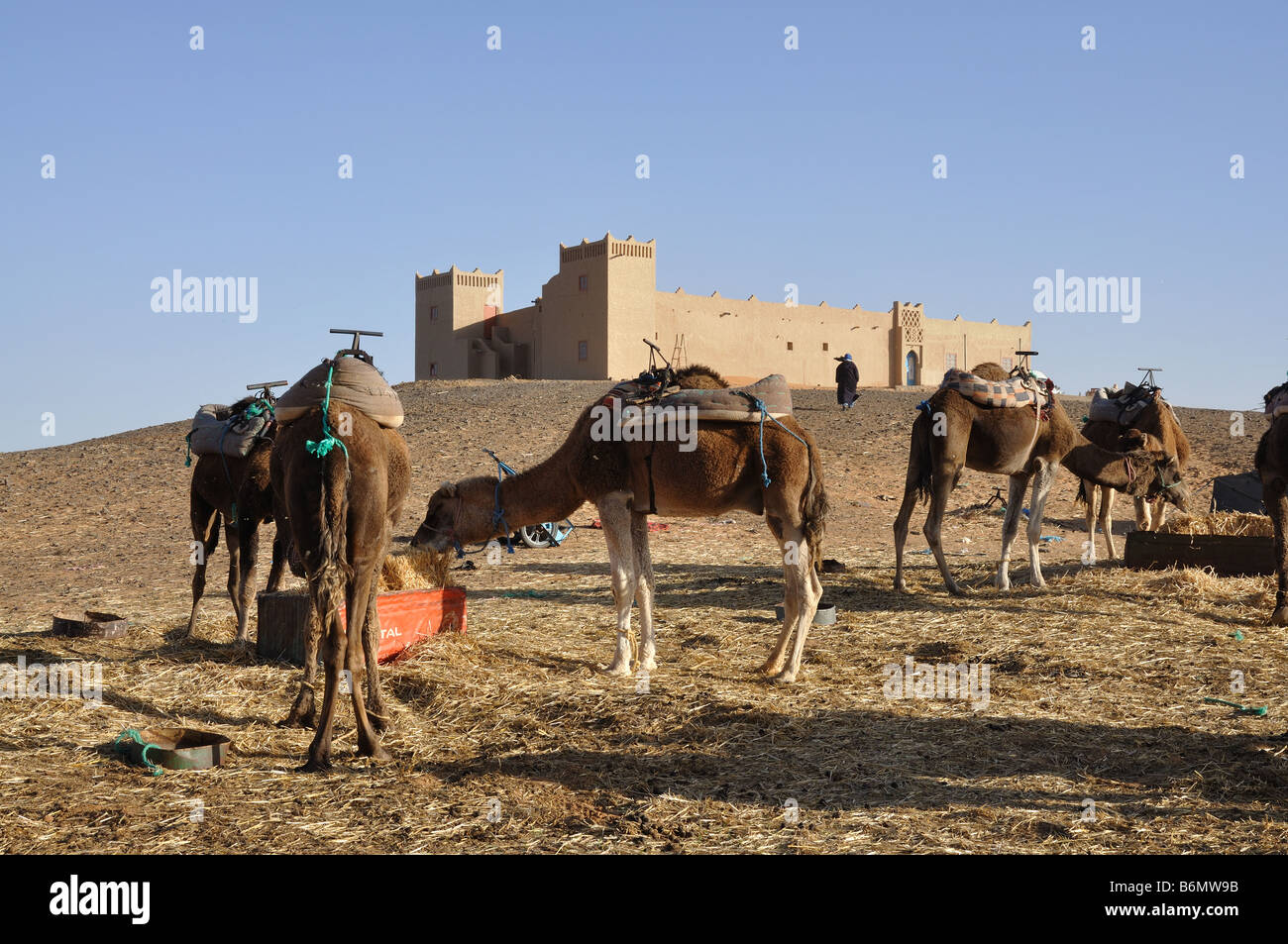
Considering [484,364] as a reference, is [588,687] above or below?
below

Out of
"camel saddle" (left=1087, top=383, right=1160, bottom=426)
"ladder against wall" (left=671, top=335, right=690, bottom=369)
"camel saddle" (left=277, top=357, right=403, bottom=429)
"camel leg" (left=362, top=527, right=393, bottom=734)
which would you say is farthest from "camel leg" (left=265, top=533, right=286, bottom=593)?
"camel saddle" (left=1087, top=383, right=1160, bottom=426)

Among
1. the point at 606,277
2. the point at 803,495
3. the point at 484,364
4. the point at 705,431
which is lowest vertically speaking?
the point at 803,495

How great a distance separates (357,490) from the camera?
5395mm

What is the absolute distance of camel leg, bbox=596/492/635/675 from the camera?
7.41m

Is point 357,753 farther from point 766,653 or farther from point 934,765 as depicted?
point 766,653

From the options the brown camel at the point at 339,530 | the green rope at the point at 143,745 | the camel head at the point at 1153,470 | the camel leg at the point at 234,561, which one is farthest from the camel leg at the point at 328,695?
the camel head at the point at 1153,470

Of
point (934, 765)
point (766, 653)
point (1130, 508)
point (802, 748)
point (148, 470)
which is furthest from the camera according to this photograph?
point (148, 470)

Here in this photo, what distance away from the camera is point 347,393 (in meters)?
5.69

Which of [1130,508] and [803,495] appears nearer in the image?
[803,495]

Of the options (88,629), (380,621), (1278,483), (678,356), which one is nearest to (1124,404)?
(1278,483)

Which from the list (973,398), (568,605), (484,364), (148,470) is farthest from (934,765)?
(484,364)

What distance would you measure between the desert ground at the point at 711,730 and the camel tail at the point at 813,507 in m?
0.96

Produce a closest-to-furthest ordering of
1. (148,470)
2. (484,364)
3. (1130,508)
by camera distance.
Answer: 1. (1130,508)
2. (148,470)
3. (484,364)

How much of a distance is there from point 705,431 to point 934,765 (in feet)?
9.79
